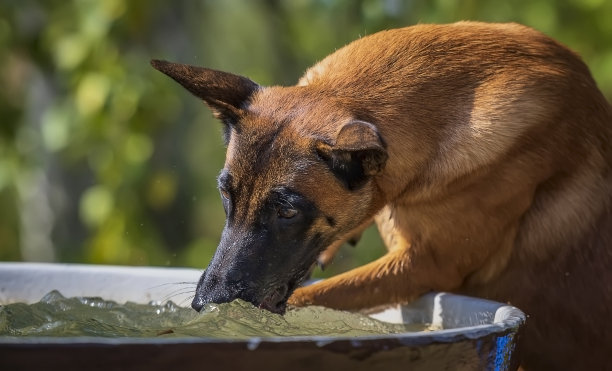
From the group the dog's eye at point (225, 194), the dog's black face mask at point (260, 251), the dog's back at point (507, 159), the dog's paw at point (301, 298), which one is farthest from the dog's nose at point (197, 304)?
the dog's back at point (507, 159)

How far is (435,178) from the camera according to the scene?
10.7ft

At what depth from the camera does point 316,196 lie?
3096mm

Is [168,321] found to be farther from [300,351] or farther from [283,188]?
[300,351]

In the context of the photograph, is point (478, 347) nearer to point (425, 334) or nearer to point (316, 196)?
point (425, 334)

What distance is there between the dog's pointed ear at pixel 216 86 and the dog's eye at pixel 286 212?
1.21 ft

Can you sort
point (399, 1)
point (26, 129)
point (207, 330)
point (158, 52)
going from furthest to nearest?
point (26, 129)
point (158, 52)
point (399, 1)
point (207, 330)

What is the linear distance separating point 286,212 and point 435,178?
54 cm

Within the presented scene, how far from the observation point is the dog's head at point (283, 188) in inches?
120

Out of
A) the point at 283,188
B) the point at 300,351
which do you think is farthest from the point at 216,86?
the point at 300,351

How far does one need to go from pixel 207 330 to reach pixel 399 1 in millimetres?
5062

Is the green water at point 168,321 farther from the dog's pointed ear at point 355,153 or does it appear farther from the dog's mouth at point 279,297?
the dog's pointed ear at point 355,153

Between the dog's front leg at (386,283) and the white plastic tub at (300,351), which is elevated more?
the white plastic tub at (300,351)

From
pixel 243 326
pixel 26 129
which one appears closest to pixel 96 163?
pixel 26 129

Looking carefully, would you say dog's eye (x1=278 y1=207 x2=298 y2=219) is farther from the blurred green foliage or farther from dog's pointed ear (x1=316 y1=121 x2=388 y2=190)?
the blurred green foliage
